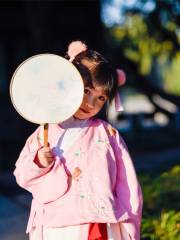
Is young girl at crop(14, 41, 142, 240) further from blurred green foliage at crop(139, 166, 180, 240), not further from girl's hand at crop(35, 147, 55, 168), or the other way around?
blurred green foliage at crop(139, 166, 180, 240)

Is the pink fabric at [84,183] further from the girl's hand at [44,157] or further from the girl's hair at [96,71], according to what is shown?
the girl's hair at [96,71]

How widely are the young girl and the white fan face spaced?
12 cm

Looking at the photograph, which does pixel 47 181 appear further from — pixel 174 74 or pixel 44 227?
pixel 174 74

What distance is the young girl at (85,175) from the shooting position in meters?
Answer: 2.42

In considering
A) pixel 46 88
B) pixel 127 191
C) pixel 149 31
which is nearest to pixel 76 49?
pixel 46 88

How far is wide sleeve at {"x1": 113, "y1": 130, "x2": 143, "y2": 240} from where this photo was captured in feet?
8.31

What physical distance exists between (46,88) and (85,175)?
1.27 feet

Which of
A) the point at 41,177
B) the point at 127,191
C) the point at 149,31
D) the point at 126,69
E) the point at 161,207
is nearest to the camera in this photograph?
the point at 41,177

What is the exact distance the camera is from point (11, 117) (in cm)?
1299

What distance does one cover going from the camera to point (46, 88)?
237 cm

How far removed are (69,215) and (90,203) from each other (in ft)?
0.32

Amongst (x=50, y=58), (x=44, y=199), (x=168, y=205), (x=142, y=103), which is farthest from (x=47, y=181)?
(x=142, y=103)

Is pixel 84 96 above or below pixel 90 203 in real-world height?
above

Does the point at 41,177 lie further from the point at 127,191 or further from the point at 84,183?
the point at 127,191
